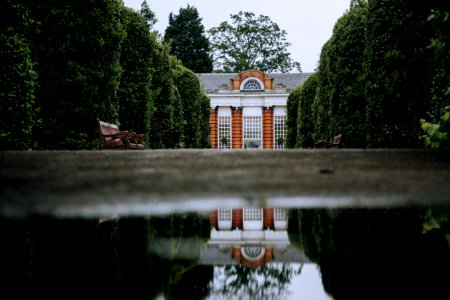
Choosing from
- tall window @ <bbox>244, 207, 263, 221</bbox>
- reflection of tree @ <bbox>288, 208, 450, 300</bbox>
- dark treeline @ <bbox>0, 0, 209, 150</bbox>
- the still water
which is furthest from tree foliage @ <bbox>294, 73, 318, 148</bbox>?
the still water

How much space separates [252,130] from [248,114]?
1662 mm

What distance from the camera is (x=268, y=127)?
4566 cm

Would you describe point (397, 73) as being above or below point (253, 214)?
above

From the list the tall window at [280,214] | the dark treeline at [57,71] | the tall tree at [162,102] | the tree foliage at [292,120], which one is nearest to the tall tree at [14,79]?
the dark treeline at [57,71]

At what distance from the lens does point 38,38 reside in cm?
925

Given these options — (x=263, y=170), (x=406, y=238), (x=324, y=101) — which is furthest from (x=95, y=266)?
(x=324, y=101)

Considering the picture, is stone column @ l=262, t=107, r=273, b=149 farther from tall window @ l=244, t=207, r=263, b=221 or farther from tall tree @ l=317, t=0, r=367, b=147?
tall window @ l=244, t=207, r=263, b=221

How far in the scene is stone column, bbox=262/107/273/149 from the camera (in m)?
45.4

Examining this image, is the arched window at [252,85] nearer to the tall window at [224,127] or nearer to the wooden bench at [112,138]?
the tall window at [224,127]

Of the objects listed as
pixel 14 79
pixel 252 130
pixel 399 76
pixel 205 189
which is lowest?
pixel 205 189

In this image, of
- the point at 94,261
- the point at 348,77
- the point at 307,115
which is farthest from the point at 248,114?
the point at 94,261

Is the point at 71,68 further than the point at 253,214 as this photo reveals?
Yes

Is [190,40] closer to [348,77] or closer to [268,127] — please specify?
[268,127]

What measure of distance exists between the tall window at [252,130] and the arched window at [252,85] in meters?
2.88
